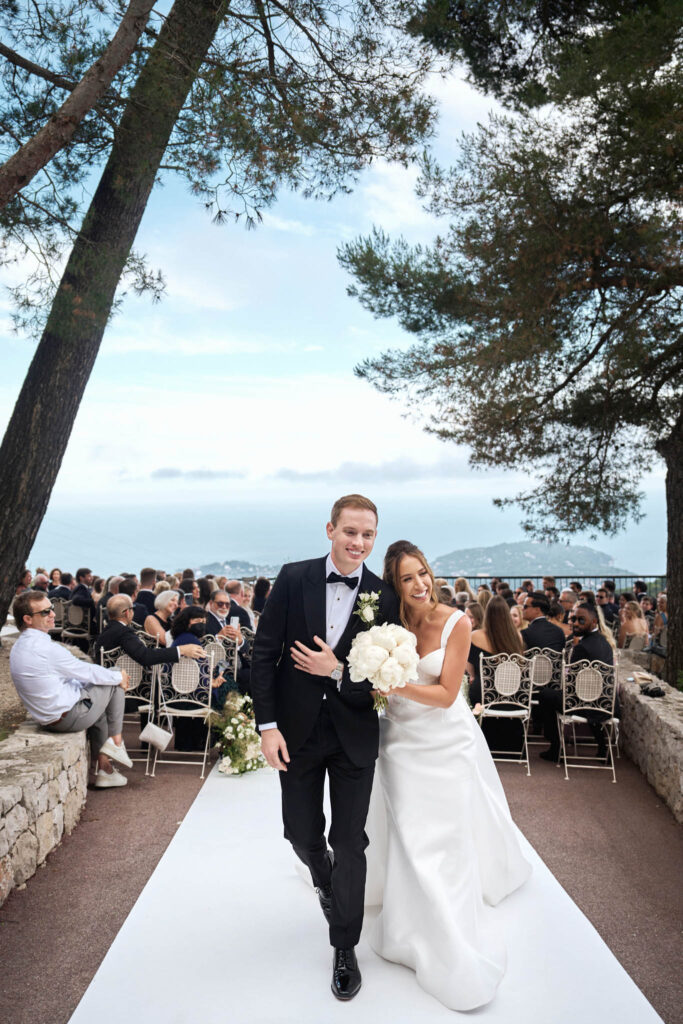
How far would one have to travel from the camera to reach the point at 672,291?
8477mm

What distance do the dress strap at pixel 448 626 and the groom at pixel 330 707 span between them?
13.3 inches

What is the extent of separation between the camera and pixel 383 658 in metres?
2.83

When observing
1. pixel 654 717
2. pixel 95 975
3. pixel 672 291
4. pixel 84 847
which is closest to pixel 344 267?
pixel 672 291

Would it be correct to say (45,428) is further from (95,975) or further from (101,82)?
(95,975)

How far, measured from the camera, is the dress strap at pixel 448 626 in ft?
11.1

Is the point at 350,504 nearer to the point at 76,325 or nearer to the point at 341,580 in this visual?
the point at 341,580

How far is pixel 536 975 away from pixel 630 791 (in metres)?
3.17

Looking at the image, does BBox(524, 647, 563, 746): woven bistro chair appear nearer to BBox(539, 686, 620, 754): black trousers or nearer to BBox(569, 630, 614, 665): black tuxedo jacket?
BBox(539, 686, 620, 754): black trousers

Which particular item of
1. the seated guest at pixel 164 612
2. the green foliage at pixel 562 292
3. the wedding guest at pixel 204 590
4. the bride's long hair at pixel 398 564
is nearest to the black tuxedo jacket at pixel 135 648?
the seated guest at pixel 164 612

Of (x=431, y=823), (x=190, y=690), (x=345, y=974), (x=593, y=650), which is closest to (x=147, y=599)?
(x=190, y=690)

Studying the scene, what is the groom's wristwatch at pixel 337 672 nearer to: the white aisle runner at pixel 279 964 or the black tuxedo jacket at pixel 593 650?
the white aisle runner at pixel 279 964

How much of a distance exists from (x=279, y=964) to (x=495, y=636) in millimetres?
3915

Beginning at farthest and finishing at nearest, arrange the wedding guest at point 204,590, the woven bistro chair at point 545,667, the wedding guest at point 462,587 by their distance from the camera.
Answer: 1. the wedding guest at point 462,587
2. the wedding guest at point 204,590
3. the woven bistro chair at point 545,667

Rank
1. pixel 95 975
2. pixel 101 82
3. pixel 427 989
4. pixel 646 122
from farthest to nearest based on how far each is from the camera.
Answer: pixel 646 122, pixel 101 82, pixel 95 975, pixel 427 989
